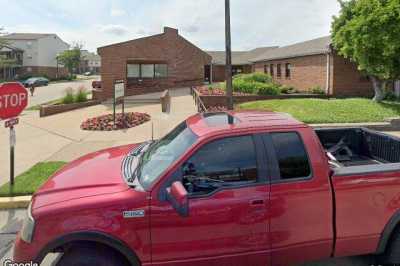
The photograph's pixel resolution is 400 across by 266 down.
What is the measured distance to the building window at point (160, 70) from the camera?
28562 millimetres

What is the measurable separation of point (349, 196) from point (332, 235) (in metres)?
0.41

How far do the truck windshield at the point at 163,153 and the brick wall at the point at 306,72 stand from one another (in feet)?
59.3

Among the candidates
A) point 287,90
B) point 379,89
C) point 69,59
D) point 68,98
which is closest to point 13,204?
point 379,89

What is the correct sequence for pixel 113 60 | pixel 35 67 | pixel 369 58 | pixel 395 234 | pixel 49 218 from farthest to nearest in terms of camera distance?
pixel 35 67 < pixel 113 60 < pixel 369 58 < pixel 395 234 < pixel 49 218

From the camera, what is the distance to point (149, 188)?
3.02m

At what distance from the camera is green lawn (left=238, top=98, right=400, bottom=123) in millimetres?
12766

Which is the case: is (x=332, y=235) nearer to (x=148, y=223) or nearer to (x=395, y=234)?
(x=395, y=234)

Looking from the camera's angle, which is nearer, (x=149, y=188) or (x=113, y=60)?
(x=149, y=188)

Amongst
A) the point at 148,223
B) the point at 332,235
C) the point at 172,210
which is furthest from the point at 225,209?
the point at 332,235

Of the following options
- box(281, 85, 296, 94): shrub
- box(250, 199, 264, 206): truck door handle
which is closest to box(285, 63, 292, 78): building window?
box(281, 85, 296, 94): shrub

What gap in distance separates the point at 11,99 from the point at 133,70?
2210 cm

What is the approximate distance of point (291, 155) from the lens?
3.26 metres

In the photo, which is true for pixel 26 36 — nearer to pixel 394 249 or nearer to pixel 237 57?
pixel 237 57

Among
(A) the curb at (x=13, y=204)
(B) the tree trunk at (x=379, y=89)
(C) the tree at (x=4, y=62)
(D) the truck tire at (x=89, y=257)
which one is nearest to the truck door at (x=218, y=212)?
(D) the truck tire at (x=89, y=257)
